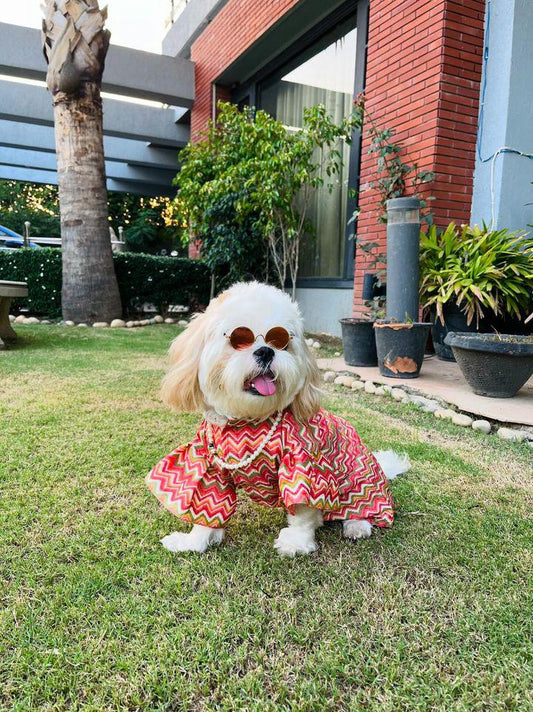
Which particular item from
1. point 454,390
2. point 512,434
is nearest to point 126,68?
point 454,390

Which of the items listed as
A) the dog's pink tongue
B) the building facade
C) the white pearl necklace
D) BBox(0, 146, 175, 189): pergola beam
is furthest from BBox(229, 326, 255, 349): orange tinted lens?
BBox(0, 146, 175, 189): pergola beam

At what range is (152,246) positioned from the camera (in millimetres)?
21672

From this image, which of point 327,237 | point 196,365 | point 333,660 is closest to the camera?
point 333,660

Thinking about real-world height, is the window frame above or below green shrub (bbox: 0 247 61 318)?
above

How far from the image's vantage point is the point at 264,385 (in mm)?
1390

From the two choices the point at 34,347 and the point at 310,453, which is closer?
the point at 310,453

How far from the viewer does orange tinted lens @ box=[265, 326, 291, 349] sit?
140 cm

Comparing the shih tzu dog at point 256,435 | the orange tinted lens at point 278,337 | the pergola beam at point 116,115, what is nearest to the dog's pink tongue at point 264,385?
the shih tzu dog at point 256,435

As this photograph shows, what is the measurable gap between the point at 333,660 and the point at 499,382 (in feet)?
8.55

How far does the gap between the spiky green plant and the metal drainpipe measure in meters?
0.30

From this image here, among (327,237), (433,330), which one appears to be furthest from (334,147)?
(433,330)

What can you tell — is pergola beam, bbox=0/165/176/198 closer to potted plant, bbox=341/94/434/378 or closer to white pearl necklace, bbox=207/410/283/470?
potted plant, bbox=341/94/434/378

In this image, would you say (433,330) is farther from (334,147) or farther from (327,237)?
(334,147)

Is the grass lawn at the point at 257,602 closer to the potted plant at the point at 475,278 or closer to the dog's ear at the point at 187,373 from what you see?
the dog's ear at the point at 187,373
